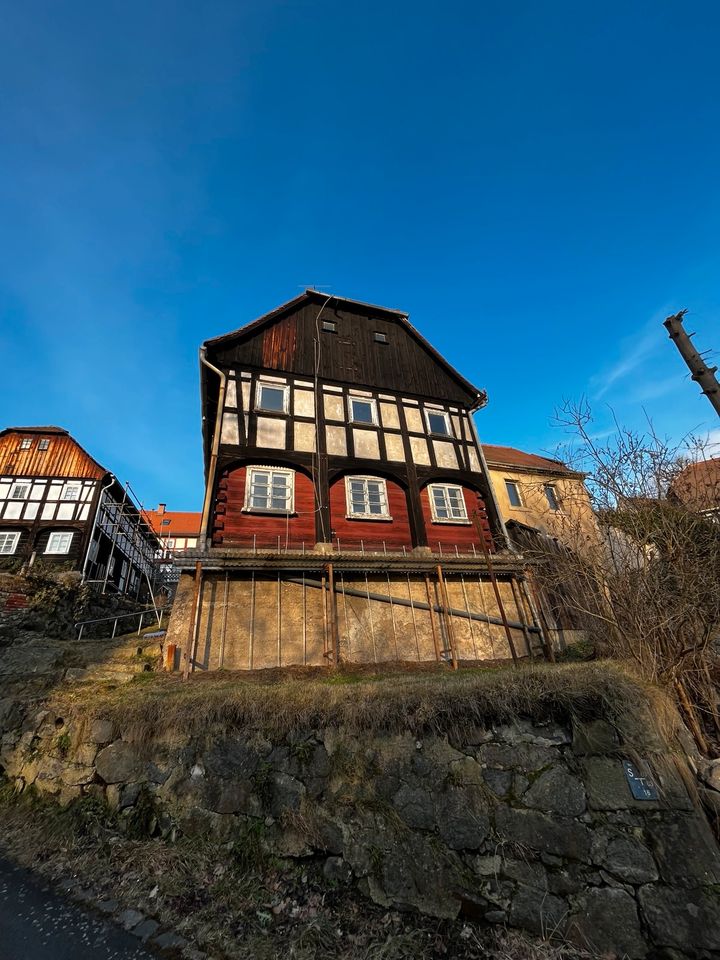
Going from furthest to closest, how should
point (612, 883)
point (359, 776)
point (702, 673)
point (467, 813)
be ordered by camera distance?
point (702, 673), point (359, 776), point (467, 813), point (612, 883)

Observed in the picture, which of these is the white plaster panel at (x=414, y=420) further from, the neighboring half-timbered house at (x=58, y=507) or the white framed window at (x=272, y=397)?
the neighboring half-timbered house at (x=58, y=507)

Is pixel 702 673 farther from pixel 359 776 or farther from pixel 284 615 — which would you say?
pixel 284 615

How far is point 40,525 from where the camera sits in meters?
26.6

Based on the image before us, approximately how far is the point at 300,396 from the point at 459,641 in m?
10.7

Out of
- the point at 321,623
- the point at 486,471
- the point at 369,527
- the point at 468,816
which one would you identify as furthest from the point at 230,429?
the point at 468,816

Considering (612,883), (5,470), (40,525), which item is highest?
(5,470)

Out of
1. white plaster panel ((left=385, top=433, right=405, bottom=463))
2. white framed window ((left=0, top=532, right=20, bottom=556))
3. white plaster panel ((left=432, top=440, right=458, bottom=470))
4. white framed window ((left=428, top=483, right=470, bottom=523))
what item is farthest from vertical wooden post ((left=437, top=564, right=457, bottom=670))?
white framed window ((left=0, top=532, right=20, bottom=556))

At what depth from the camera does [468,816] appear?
607 centimetres

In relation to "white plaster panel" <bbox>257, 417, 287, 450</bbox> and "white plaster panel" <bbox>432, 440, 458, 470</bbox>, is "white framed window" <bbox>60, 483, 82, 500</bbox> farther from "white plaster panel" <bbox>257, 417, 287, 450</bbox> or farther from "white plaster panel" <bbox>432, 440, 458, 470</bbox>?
"white plaster panel" <bbox>432, 440, 458, 470</bbox>

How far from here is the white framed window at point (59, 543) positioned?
2619 cm

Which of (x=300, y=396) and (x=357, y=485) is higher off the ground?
(x=300, y=396)

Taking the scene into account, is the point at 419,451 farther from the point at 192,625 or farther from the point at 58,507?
the point at 58,507

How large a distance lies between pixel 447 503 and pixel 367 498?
11.0ft

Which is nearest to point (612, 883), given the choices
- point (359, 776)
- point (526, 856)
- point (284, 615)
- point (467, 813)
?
point (526, 856)
